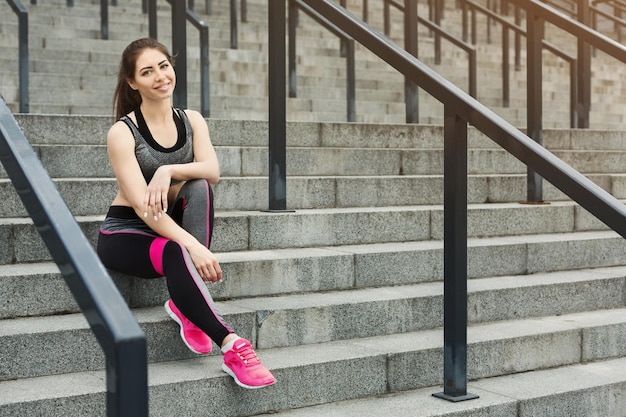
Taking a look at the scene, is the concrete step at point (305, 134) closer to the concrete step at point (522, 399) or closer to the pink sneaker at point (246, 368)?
the pink sneaker at point (246, 368)

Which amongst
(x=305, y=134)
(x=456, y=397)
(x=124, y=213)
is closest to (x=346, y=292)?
(x=456, y=397)

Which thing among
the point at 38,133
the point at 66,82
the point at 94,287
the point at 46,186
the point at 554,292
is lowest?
the point at 554,292

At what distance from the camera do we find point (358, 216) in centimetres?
439

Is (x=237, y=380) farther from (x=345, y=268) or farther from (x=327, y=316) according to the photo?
(x=345, y=268)

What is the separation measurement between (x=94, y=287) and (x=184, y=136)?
1837 mm

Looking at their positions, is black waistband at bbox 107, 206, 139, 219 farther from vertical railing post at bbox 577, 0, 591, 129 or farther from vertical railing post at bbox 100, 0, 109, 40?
vertical railing post at bbox 100, 0, 109, 40

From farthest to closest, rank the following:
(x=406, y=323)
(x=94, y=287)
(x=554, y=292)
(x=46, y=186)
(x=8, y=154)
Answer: (x=554, y=292), (x=406, y=323), (x=8, y=154), (x=46, y=186), (x=94, y=287)

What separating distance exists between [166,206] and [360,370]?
0.89 metres

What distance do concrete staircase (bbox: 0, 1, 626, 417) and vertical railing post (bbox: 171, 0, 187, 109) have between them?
0.29 metres

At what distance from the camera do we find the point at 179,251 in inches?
122

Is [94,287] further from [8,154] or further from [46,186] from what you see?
[8,154]

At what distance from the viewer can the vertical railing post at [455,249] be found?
10.5 ft

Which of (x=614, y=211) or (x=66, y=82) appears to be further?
(x=66, y=82)

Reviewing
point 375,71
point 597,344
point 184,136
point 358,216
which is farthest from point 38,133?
point 375,71
